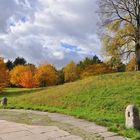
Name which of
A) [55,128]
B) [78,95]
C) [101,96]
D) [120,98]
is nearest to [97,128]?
[55,128]

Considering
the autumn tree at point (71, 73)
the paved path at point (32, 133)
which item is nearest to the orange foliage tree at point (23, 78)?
the autumn tree at point (71, 73)

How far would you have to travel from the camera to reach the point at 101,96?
67.8 ft

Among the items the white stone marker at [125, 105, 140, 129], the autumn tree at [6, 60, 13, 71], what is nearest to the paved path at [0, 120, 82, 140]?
the white stone marker at [125, 105, 140, 129]

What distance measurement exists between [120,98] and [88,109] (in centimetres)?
218

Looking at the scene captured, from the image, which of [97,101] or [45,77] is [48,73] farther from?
[97,101]

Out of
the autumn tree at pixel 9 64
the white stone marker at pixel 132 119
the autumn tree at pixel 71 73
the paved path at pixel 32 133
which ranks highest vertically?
the autumn tree at pixel 9 64

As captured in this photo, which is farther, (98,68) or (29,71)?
(29,71)

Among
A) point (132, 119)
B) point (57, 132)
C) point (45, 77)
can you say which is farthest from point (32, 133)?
point (45, 77)

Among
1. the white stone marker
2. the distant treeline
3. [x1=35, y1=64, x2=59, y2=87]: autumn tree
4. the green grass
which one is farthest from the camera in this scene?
[x1=35, y1=64, x2=59, y2=87]: autumn tree

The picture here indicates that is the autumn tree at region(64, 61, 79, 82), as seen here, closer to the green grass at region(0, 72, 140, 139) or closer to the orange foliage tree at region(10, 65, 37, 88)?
the orange foliage tree at region(10, 65, 37, 88)

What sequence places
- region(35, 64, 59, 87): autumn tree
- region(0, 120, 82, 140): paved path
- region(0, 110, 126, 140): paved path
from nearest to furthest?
region(0, 110, 126, 140): paved path, region(0, 120, 82, 140): paved path, region(35, 64, 59, 87): autumn tree

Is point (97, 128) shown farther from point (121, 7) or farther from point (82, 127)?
point (121, 7)

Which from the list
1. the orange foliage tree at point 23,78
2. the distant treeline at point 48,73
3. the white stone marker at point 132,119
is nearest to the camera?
the white stone marker at point 132,119

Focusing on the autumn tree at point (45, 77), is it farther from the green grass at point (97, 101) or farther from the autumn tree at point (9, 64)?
the green grass at point (97, 101)
